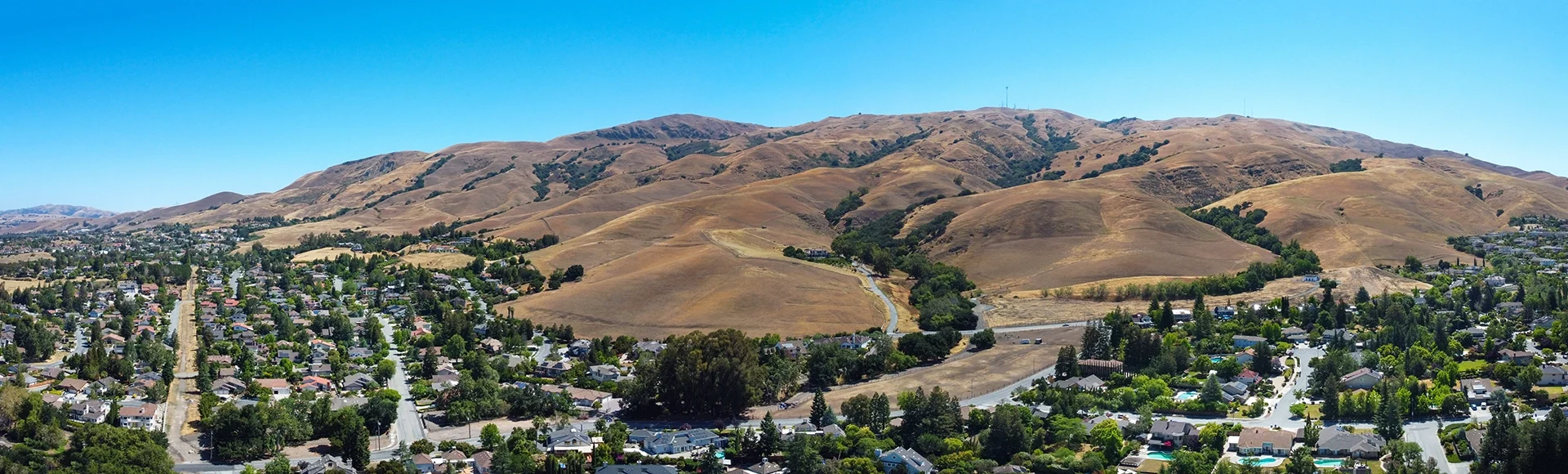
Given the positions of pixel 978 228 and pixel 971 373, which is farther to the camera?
pixel 978 228

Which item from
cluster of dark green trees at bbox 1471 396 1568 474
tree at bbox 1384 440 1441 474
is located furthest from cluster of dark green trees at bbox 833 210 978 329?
cluster of dark green trees at bbox 1471 396 1568 474

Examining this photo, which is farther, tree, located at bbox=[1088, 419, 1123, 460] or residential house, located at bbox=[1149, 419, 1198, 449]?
residential house, located at bbox=[1149, 419, 1198, 449]

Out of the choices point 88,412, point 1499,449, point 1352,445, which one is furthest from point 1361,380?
point 88,412

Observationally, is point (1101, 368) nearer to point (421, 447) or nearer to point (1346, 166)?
point (421, 447)

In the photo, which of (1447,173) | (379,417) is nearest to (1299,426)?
(379,417)

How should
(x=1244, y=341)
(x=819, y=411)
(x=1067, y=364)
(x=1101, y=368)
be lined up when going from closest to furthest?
(x=819, y=411) < (x=1067, y=364) < (x=1101, y=368) < (x=1244, y=341)

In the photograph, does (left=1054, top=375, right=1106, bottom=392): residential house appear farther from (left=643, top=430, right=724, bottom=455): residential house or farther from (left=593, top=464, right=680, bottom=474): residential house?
(left=593, top=464, right=680, bottom=474): residential house
